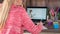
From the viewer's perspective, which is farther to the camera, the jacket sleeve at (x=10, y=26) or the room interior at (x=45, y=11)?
the room interior at (x=45, y=11)

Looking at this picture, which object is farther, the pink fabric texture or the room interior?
the room interior

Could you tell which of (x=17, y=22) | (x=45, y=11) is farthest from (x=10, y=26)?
(x=45, y=11)

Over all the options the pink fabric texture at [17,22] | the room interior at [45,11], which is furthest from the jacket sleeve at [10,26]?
the room interior at [45,11]

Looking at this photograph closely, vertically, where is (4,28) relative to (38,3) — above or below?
above

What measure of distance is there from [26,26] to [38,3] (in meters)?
2.18

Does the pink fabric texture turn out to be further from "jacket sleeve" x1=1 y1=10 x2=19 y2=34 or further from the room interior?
the room interior

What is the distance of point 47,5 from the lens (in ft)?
8.29

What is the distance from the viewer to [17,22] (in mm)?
359

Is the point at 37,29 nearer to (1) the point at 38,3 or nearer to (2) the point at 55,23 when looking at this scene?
(2) the point at 55,23

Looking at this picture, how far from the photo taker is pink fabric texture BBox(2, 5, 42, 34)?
1.11 ft

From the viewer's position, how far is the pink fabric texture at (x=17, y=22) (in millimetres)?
340

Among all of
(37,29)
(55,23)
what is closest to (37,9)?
(55,23)

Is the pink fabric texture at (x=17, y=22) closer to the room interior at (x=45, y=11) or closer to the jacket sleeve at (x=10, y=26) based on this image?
the jacket sleeve at (x=10, y=26)

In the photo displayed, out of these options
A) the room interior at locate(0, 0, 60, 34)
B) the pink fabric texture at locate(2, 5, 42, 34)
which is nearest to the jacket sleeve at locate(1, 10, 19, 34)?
the pink fabric texture at locate(2, 5, 42, 34)
